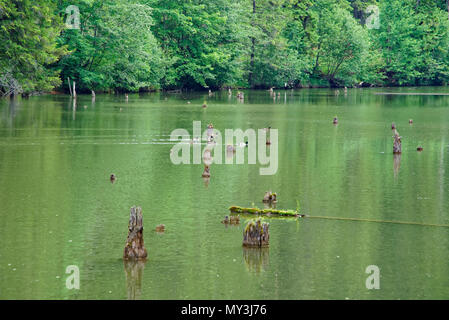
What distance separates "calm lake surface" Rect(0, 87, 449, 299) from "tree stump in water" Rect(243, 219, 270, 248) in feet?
0.86

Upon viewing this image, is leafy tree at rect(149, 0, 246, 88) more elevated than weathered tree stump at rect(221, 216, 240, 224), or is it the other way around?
leafy tree at rect(149, 0, 246, 88)

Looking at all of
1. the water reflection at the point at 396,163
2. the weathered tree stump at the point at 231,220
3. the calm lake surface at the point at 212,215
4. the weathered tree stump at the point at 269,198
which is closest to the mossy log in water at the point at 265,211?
the calm lake surface at the point at 212,215

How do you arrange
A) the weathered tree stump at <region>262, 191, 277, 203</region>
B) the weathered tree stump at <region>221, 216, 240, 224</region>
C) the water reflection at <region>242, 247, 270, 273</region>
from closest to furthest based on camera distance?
the water reflection at <region>242, 247, 270, 273</region>, the weathered tree stump at <region>221, 216, 240, 224</region>, the weathered tree stump at <region>262, 191, 277, 203</region>

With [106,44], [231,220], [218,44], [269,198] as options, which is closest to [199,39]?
[218,44]

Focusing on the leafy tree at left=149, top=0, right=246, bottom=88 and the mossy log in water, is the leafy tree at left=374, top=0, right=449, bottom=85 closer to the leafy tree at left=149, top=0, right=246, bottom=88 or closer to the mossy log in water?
the leafy tree at left=149, top=0, right=246, bottom=88

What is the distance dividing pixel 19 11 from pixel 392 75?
229 ft

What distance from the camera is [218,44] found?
91.4 m

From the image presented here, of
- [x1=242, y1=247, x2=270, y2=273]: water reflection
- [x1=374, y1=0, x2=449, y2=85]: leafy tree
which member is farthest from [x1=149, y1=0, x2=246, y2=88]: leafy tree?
[x1=242, y1=247, x2=270, y2=273]: water reflection

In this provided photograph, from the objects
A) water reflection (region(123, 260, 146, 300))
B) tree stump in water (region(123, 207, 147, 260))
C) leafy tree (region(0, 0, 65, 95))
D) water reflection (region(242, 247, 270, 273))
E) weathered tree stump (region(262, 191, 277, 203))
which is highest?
leafy tree (region(0, 0, 65, 95))

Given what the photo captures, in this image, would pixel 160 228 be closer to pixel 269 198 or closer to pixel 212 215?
pixel 212 215

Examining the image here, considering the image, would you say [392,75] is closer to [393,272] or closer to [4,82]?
[4,82]

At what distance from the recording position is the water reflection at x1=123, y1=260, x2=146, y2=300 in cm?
1465

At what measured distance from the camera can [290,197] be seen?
2406 centimetres

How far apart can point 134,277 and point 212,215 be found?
5985mm
